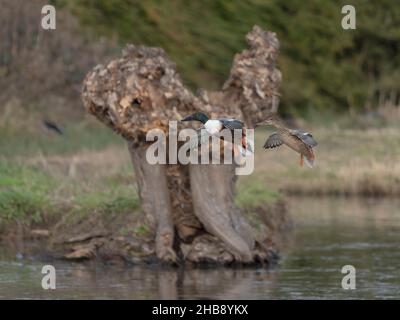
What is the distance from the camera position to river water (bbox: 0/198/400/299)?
1475 centimetres

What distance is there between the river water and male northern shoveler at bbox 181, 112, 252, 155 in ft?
5.29

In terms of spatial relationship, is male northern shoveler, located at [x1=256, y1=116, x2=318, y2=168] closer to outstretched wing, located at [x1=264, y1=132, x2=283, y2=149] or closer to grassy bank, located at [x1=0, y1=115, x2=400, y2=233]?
outstretched wing, located at [x1=264, y1=132, x2=283, y2=149]

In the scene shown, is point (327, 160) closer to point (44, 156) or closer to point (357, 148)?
point (357, 148)

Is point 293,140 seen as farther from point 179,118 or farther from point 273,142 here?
point 179,118

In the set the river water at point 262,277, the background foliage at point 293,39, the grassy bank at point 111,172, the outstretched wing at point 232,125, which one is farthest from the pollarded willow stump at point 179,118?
the background foliage at point 293,39

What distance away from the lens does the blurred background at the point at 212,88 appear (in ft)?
64.2

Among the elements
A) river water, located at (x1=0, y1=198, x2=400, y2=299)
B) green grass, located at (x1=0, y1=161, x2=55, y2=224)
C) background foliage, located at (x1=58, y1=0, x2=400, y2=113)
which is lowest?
river water, located at (x1=0, y1=198, x2=400, y2=299)

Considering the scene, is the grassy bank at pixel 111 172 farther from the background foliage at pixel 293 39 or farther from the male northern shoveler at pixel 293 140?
the male northern shoveler at pixel 293 140

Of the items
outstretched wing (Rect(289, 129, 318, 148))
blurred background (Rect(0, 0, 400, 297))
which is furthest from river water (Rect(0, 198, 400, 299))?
outstretched wing (Rect(289, 129, 318, 148))

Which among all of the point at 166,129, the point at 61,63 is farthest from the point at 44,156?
the point at 166,129

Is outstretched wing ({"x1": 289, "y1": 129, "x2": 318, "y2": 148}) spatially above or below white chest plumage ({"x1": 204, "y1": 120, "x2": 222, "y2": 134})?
below

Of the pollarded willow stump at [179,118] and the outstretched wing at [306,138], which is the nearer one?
the outstretched wing at [306,138]

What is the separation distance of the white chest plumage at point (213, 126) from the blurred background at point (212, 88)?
209cm

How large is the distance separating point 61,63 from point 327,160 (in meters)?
5.88
